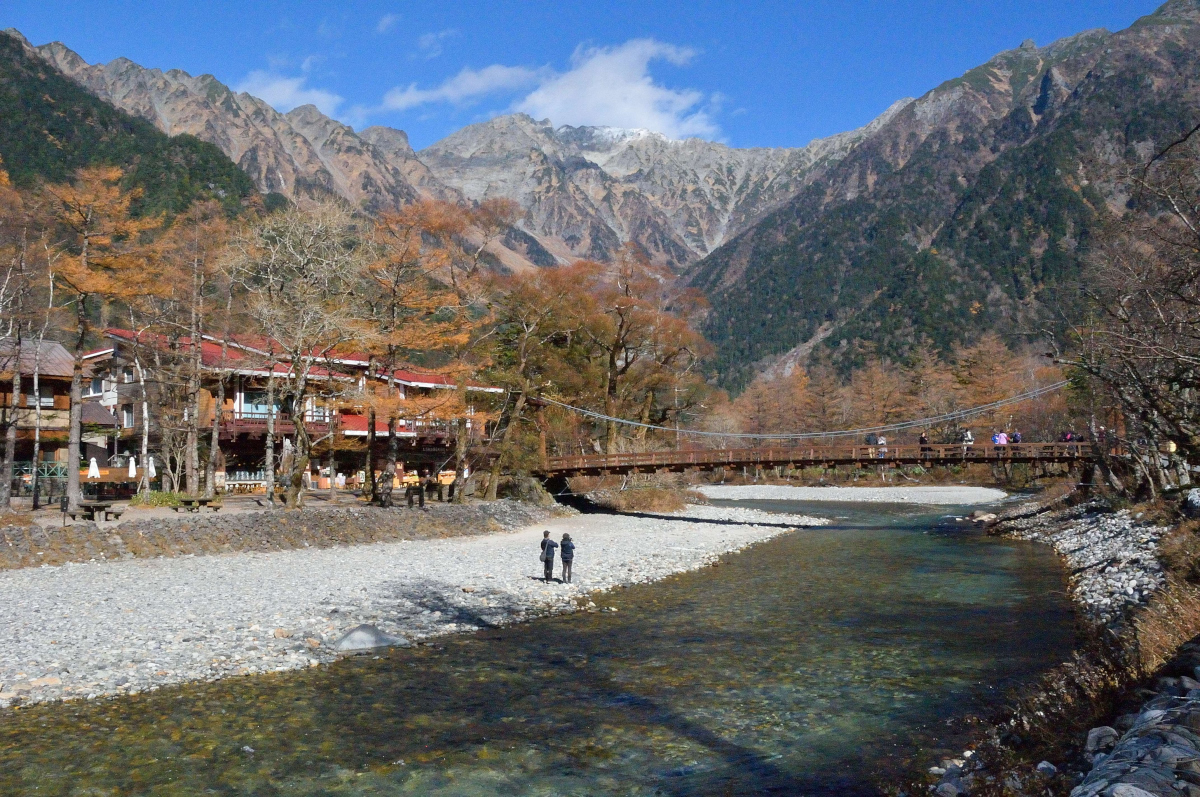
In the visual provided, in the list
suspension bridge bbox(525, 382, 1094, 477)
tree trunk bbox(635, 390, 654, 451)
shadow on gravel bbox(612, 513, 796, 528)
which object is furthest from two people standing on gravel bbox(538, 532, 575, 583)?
tree trunk bbox(635, 390, 654, 451)

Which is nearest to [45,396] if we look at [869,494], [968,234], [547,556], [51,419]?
[51,419]

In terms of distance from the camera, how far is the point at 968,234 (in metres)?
123

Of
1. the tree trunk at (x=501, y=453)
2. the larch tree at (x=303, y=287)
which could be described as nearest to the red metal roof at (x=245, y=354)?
the tree trunk at (x=501, y=453)

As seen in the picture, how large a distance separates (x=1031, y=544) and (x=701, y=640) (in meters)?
17.7

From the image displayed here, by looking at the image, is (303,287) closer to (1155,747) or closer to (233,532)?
(233,532)

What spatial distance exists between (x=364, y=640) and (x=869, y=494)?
155 feet

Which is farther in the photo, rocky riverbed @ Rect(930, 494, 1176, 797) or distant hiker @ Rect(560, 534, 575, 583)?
distant hiker @ Rect(560, 534, 575, 583)

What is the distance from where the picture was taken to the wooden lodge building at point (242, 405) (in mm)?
28531

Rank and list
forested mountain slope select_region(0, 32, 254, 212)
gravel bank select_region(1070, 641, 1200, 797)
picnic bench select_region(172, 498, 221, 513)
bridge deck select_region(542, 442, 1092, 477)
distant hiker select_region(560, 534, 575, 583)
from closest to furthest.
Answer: gravel bank select_region(1070, 641, 1200, 797) < distant hiker select_region(560, 534, 575, 583) < picnic bench select_region(172, 498, 221, 513) < bridge deck select_region(542, 442, 1092, 477) < forested mountain slope select_region(0, 32, 254, 212)

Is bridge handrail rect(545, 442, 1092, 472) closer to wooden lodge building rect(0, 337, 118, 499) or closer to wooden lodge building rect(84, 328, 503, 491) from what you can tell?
wooden lodge building rect(84, 328, 503, 491)

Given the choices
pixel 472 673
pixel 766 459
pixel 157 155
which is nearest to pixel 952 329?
pixel 766 459

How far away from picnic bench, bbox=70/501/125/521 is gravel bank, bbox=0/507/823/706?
229 cm

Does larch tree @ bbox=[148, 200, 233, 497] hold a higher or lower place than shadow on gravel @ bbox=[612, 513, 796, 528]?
higher

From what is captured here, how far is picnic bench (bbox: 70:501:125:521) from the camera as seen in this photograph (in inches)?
750
